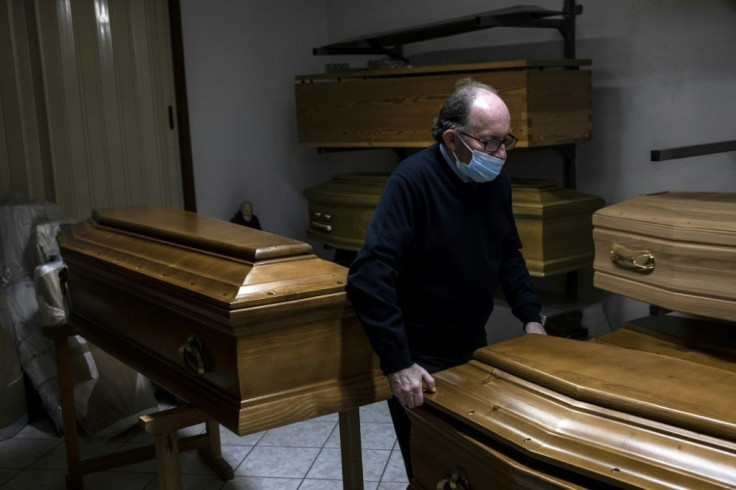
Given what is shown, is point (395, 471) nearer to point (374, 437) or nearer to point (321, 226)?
point (374, 437)

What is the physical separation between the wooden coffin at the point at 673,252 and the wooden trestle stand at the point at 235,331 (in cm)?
86

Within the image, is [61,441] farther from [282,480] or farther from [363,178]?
[363,178]

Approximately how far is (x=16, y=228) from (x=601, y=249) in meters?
2.89

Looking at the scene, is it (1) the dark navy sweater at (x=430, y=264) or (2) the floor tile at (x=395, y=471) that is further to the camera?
(2) the floor tile at (x=395, y=471)

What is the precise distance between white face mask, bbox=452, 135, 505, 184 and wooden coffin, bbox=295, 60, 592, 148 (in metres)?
1.40

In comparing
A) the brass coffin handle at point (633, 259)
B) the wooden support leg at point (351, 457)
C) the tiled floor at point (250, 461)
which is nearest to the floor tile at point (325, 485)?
the tiled floor at point (250, 461)

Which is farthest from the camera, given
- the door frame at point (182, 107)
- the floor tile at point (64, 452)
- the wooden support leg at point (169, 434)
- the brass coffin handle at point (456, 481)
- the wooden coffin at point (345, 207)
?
the door frame at point (182, 107)

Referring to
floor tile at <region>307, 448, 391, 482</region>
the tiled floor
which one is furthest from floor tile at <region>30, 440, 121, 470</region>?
floor tile at <region>307, 448, 391, 482</region>

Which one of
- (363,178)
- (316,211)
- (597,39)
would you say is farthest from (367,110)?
(597,39)

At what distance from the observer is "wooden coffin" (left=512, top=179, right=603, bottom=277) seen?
3.59 m

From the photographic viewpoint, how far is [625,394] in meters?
1.50

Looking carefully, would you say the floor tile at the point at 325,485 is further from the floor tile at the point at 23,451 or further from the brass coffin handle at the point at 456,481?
the brass coffin handle at the point at 456,481

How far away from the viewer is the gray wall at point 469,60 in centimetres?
350

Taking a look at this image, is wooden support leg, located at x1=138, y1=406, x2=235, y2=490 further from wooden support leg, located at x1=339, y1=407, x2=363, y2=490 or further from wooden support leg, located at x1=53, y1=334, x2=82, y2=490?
wooden support leg, located at x1=53, y1=334, x2=82, y2=490
